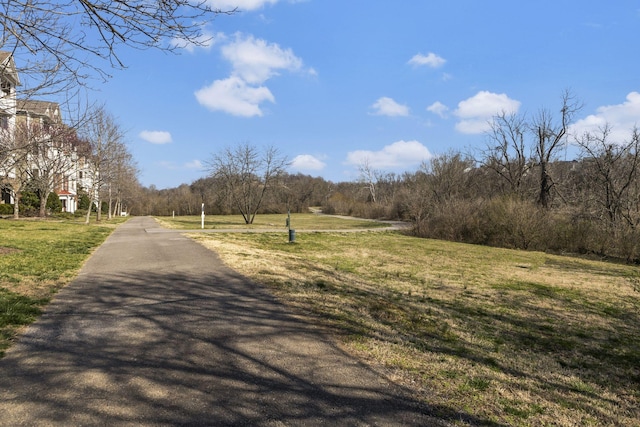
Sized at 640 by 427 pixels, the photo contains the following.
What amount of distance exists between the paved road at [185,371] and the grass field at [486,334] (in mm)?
478

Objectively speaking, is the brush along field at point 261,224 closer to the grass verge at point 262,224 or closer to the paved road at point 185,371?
the grass verge at point 262,224

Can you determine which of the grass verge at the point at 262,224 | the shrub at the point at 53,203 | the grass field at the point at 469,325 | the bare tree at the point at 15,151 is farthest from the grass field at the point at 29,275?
the shrub at the point at 53,203

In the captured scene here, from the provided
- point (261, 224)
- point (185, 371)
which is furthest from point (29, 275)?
point (261, 224)

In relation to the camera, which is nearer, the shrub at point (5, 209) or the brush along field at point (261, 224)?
the brush along field at point (261, 224)

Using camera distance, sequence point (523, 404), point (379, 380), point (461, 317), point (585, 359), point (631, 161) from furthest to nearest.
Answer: point (631, 161)
point (461, 317)
point (585, 359)
point (379, 380)
point (523, 404)

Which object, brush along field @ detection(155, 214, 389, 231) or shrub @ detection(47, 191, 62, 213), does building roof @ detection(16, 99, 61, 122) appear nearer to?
brush along field @ detection(155, 214, 389, 231)

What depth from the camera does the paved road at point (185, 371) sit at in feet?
8.96

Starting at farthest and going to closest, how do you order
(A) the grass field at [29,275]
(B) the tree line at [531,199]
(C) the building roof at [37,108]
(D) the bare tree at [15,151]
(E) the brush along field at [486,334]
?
1. (B) the tree line at [531,199]
2. (D) the bare tree at [15,151]
3. (C) the building roof at [37,108]
4. (A) the grass field at [29,275]
5. (E) the brush along field at [486,334]

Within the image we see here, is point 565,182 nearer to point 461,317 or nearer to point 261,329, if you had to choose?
point 461,317

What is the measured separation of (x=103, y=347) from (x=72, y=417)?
1.45m

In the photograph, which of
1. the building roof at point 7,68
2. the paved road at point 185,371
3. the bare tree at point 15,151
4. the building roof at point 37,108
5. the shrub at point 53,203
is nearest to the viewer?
the paved road at point 185,371

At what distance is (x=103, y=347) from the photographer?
13.0 feet

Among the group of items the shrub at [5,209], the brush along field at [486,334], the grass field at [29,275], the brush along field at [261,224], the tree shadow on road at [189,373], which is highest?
the shrub at [5,209]

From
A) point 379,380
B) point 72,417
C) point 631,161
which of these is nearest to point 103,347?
point 72,417
